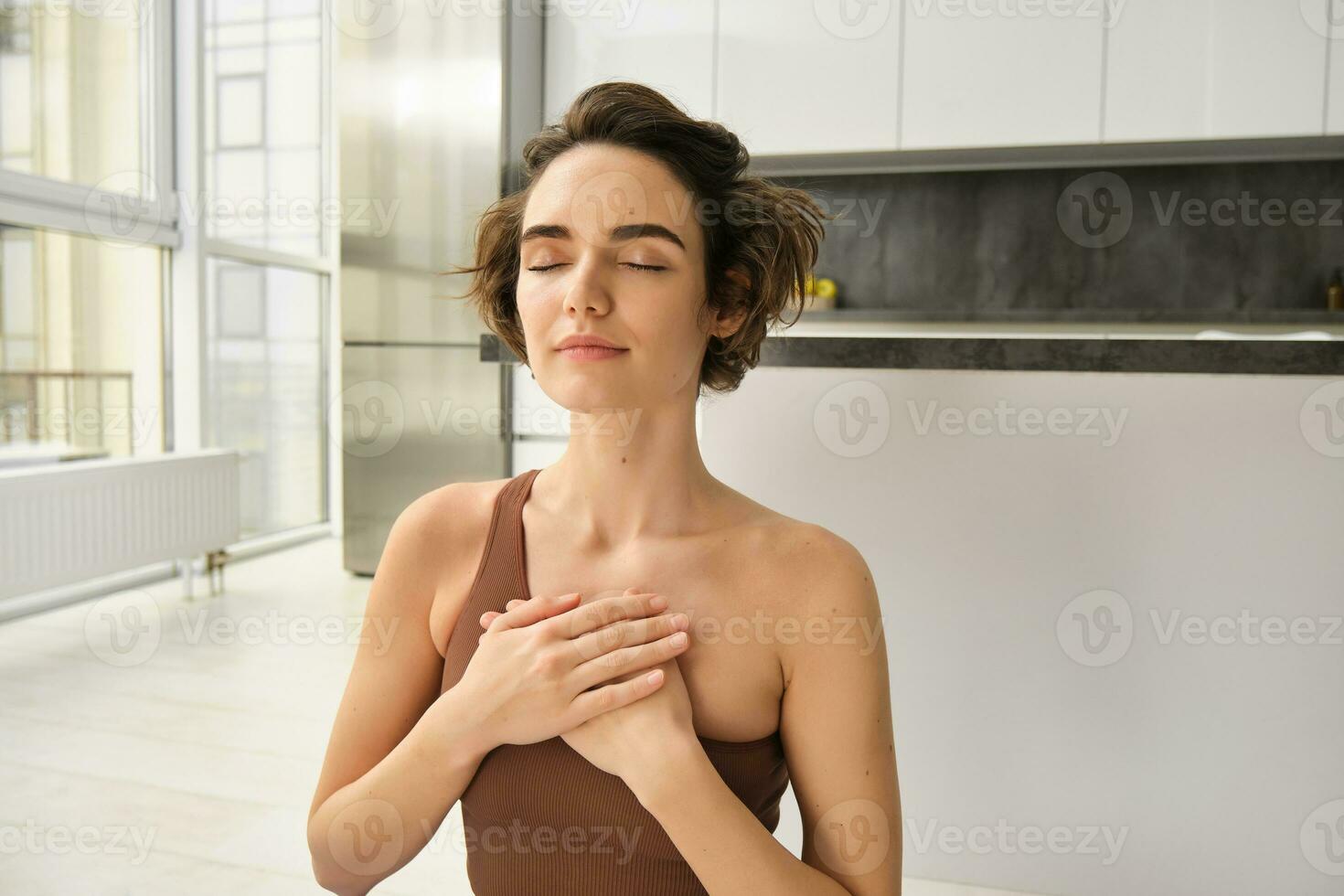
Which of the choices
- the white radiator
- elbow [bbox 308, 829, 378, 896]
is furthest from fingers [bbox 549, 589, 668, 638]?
the white radiator

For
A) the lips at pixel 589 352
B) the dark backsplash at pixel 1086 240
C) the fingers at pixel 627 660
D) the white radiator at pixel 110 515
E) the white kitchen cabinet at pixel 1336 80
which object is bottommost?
the white radiator at pixel 110 515

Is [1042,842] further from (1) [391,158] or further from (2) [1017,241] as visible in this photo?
(1) [391,158]

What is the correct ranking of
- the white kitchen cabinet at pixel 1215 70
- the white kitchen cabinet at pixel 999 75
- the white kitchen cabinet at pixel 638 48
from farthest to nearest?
the white kitchen cabinet at pixel 638 48 → the white kitchen cabinet at pixel 999 75 → the white kitchen cabinet at pixel 1215 70

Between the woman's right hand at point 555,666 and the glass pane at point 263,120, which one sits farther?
the glass pane at point 263,120

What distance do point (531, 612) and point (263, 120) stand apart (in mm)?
4726

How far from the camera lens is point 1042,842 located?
1.57 meters

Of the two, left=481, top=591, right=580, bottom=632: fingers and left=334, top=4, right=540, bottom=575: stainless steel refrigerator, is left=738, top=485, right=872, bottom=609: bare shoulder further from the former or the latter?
left=334, top=4, right=540, bottom=575: stainless steel refrigerator

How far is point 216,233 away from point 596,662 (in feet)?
14.6

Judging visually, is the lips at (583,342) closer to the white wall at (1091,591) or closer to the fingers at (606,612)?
the fingers at (606,612)

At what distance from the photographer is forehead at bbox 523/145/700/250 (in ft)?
3.17

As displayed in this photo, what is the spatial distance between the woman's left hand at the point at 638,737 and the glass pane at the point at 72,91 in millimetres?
3739

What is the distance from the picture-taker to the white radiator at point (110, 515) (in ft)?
10.6

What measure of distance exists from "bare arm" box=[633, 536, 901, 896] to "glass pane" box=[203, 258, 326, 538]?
419 cm

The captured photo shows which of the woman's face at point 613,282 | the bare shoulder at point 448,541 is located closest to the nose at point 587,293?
the woman's face at point 613,282
